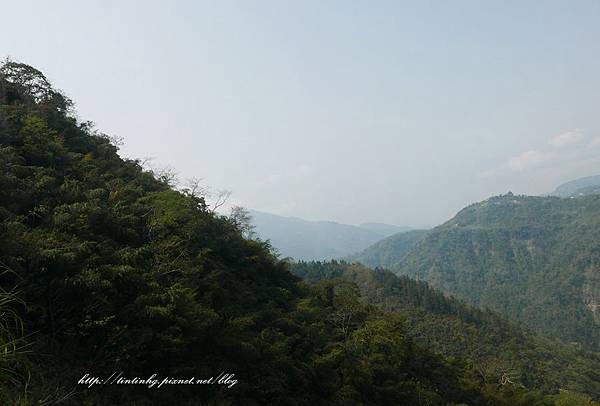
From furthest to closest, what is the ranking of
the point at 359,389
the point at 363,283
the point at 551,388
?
the point at 363,283 → the point at 551,388 → the point at 359,389

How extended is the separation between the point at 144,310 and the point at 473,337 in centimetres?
8441

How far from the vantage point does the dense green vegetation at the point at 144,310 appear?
30.0 ft

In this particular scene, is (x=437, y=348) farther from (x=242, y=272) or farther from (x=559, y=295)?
(x=559, y=295)

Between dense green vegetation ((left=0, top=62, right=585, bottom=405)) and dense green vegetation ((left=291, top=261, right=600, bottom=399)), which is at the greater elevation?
dense green vegetation ((left=0, top=62, right=585, bottom=405))

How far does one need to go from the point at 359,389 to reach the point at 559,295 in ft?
675

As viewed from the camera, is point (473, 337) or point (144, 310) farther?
point (473, 337)

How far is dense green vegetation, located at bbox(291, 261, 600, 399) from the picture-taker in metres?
69.1

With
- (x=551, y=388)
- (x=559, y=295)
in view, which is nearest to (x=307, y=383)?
(x=551, y=388)

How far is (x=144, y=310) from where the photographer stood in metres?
10.7

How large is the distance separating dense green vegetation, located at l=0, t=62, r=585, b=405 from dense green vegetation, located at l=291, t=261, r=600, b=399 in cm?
3096

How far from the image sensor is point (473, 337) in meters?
79.9

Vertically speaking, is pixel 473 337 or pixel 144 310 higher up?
pixel 144 310

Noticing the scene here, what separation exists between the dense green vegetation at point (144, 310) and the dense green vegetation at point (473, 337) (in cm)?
3096

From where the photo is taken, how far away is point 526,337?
99625 mm
